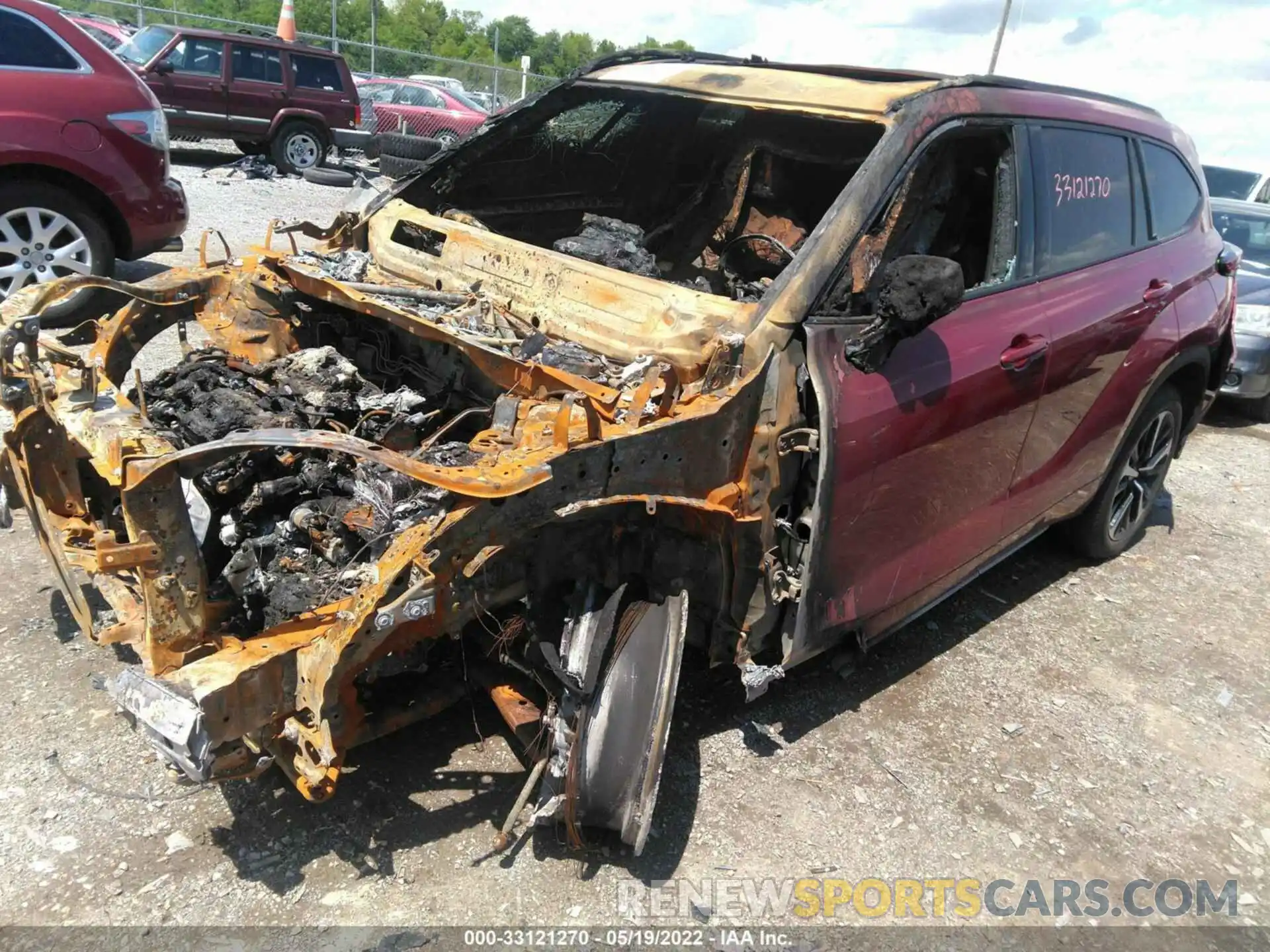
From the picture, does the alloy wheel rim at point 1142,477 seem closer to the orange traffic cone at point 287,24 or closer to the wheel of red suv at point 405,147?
the wheel of red suv at point 405,147

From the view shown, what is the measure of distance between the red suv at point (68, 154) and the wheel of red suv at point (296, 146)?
9.37 m

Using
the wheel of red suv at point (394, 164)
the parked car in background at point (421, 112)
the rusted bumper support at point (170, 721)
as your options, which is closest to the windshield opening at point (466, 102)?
the parked car in background at point (421, 112)

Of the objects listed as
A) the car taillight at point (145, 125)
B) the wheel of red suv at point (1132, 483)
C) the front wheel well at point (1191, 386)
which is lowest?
the wheel of red suv at point (1132, 483)

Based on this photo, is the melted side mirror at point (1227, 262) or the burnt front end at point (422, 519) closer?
the burnt front end at point (422, 519)

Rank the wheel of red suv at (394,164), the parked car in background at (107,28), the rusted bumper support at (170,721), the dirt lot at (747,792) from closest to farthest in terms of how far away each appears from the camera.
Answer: the rusted bumper support at (170,721) < the dirt lot at (747,792) < the wheel of red suv at (394,164) < the parked car in background at (107,28)

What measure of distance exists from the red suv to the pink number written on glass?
542 centimetres

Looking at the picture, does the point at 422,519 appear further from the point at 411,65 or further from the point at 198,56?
the point at 411,65

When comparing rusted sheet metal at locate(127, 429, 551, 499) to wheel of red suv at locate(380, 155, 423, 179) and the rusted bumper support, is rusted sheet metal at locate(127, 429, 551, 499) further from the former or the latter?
wheel of red suv at locate(380, 155, 423, 179)

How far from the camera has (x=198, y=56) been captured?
14203 mm

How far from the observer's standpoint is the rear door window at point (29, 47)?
561 cm

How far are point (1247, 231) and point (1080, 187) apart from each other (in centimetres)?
668

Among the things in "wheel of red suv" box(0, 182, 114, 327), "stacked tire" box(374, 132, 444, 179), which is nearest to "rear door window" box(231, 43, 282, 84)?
"stacked tire" box(374, 132, 444, 179)

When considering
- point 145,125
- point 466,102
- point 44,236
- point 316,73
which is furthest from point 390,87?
point 44,236

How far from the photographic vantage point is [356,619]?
202cm
